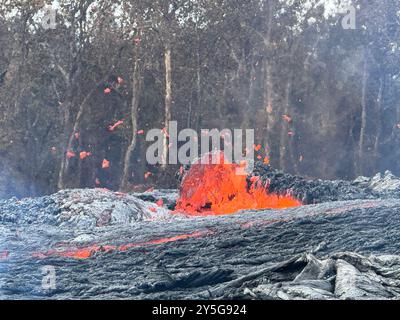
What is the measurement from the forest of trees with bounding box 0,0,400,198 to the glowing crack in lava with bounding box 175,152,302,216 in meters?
8.34

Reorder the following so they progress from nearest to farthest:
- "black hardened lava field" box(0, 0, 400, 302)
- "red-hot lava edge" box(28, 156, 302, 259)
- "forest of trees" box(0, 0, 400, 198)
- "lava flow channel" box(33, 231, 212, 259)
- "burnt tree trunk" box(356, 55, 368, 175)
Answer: "black hardened lava field" box(0, 0, 400, 302)
"lava flow channel" box(33, 231, 212, 259)
"red-hot lava edge" box(28, 156, 302, 259)
"forest of trees" box(0, 0, 400, 198)
"burnt tree trunk" box(356, 55, 368, 175)

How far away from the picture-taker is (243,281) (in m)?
10.2

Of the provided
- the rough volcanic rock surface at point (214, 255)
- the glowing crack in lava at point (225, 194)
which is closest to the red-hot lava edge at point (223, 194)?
the glowing crack in lava at point (225, 194)

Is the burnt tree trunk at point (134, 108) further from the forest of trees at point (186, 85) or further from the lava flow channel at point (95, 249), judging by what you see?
the lava flow channel at point (95, 249)

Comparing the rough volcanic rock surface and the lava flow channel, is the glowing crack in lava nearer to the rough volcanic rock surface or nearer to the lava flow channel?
the rough volcanic rock surface

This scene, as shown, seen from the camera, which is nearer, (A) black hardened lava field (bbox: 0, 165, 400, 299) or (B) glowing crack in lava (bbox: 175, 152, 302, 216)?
(A) black hardened lava field (bbox: 0, 165, 400, 299)

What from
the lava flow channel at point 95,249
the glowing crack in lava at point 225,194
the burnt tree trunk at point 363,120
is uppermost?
the burnt tree trunk at point 363,120

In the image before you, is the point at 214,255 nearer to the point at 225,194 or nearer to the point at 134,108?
the point at 225,194

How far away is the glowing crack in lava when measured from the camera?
17.7 m

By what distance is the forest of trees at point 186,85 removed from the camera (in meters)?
28.0

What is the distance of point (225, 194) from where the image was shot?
59.0 feet

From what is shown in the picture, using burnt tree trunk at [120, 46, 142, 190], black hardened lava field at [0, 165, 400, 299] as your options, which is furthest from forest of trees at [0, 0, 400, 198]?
black hardened lava field at [0, 165, 400, 299]

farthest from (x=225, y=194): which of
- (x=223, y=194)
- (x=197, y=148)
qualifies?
(x=197, y=148)

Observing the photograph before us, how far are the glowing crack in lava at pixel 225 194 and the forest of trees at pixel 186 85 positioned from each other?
27.4 feet
